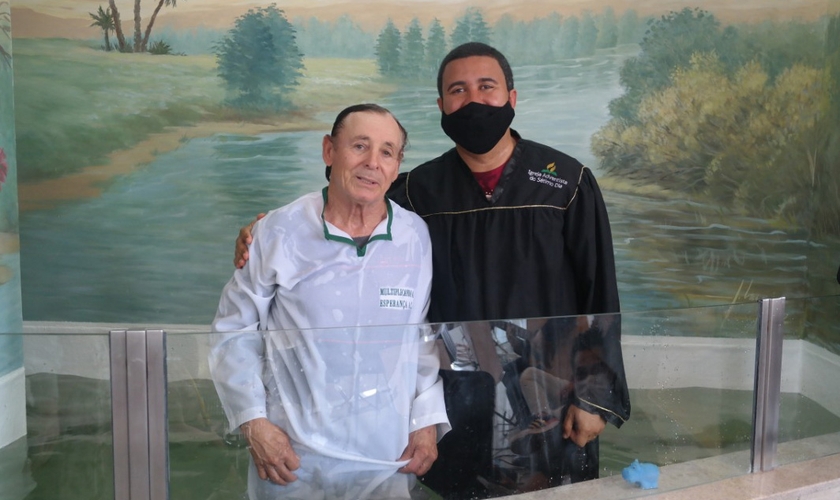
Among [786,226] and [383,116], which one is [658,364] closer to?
[383,116]

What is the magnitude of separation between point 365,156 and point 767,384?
1.38 meters

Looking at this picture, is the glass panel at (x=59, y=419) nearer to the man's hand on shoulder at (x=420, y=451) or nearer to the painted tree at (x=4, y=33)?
the man's hand on shoulder at (x=420, y=451)

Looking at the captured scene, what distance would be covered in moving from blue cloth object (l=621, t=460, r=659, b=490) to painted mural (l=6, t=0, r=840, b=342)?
3209 mm

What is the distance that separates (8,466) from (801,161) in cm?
502

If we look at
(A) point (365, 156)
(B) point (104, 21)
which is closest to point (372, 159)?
(A) point (365, 156)

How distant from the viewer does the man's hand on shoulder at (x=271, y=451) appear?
1942 millimetres

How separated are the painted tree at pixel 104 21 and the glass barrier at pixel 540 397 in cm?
395

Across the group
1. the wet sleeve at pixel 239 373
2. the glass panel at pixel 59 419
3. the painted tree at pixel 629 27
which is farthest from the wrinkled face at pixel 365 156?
the painted tree at pixel 629 27

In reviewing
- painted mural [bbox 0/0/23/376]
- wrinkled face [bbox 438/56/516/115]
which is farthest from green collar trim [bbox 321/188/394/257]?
painted mural [bbox 0/0/23/376]

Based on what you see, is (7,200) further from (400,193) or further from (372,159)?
(372,159)

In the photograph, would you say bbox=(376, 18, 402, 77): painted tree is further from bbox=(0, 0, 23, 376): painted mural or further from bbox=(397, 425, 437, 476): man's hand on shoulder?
bbox=(397, 425, 437, 476): man's hand on shoulder

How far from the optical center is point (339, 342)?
193 centimetres

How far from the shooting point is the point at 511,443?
84.9 inches

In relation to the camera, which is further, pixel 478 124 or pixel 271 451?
pixel 478 124
